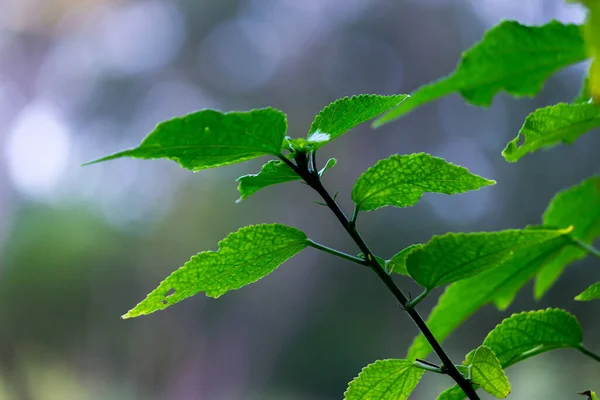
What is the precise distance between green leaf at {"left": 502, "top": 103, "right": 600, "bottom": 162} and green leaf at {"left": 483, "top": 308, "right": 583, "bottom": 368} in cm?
10

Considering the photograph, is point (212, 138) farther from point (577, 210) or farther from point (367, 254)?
point (577, 210)

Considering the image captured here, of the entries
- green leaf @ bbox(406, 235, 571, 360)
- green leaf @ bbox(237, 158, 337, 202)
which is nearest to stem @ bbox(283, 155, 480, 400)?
green leaf @ bbox(237, 158, 337, 202)

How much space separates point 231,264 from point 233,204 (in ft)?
5.02

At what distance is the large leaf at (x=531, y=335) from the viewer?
1.03 ft

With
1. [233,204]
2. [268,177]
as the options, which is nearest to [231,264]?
[268,177]

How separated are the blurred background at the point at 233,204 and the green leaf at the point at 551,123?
4.10 ft

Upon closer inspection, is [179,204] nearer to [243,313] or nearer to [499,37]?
[243,313]

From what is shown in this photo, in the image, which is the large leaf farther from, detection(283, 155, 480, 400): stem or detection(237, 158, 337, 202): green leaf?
detection(237, 158, 337, 202): green leaf

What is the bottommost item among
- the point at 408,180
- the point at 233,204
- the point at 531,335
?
the point at 531,335

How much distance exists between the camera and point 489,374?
0.25 meters

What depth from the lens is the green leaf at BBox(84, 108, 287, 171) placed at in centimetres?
20

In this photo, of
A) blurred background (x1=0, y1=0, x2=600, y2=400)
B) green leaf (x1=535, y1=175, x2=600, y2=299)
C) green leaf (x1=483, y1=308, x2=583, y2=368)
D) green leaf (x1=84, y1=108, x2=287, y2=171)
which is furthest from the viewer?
blurred background (x1=0, y1=0, x2=600, y2=400)

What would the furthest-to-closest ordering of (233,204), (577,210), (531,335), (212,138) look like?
(233,204), (577,210), (531,335), (212,138)

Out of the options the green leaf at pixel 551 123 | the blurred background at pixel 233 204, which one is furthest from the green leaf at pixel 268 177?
the blurred background at pixel 233 204
